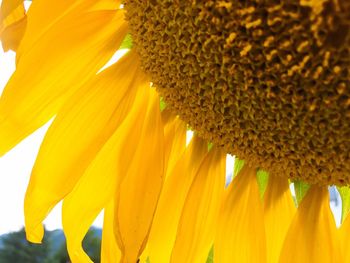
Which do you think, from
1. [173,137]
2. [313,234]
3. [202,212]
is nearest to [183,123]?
[173,137]

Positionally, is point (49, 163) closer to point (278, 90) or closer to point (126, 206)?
point (126, 206)

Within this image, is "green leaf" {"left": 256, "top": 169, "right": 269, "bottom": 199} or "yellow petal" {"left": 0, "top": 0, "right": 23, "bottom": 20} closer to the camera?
"yellow petal" {"left": 0, "top": 0, "right": 23, "bottom": 20}

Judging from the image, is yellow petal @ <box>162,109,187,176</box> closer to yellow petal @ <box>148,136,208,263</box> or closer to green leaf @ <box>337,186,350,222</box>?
yellow petal @ <box>148,136,208,263</box>

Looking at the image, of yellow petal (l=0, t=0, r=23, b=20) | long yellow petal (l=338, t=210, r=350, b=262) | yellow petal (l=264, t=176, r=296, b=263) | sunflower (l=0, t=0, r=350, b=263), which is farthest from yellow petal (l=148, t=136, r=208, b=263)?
yellow petal (l=0, t=0, r=23, b=20)

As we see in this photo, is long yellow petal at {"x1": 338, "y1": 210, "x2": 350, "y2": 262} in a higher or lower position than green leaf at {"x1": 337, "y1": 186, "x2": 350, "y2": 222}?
lower

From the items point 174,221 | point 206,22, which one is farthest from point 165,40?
point 174,221

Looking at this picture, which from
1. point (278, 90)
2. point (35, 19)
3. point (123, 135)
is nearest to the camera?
point (278, 90)

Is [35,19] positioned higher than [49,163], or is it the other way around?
[35,19]
